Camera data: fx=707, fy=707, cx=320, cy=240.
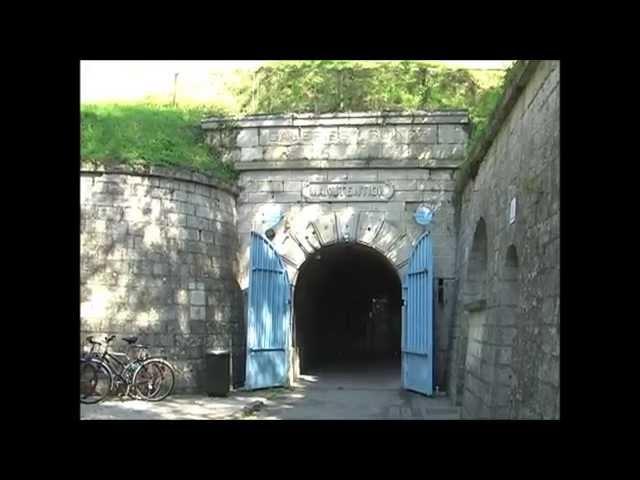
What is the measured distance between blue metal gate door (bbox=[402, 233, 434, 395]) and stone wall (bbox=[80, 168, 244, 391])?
2995mm

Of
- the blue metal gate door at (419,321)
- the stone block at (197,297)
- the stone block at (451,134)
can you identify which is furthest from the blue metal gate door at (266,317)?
the stone block at (451,134)

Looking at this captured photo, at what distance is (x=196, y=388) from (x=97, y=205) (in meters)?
3.02

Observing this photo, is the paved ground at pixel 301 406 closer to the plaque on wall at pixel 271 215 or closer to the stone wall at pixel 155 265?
the stone wall at pixel 155 265

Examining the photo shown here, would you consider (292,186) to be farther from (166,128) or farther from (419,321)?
(419,321)

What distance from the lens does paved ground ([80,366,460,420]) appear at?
8.44 meters

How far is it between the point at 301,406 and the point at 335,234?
3.43 metres

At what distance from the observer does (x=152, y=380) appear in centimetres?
962

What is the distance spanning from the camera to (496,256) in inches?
282

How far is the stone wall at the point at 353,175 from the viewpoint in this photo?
12.0m

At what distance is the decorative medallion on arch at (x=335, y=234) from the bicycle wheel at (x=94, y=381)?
3.72 m

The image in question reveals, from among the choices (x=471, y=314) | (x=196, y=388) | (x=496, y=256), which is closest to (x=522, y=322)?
(x=496, y=256)

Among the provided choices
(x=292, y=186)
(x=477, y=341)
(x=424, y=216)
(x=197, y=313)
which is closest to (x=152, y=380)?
(x=197, y=313)

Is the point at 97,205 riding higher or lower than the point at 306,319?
higher

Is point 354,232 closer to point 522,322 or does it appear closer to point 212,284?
point 212,284
